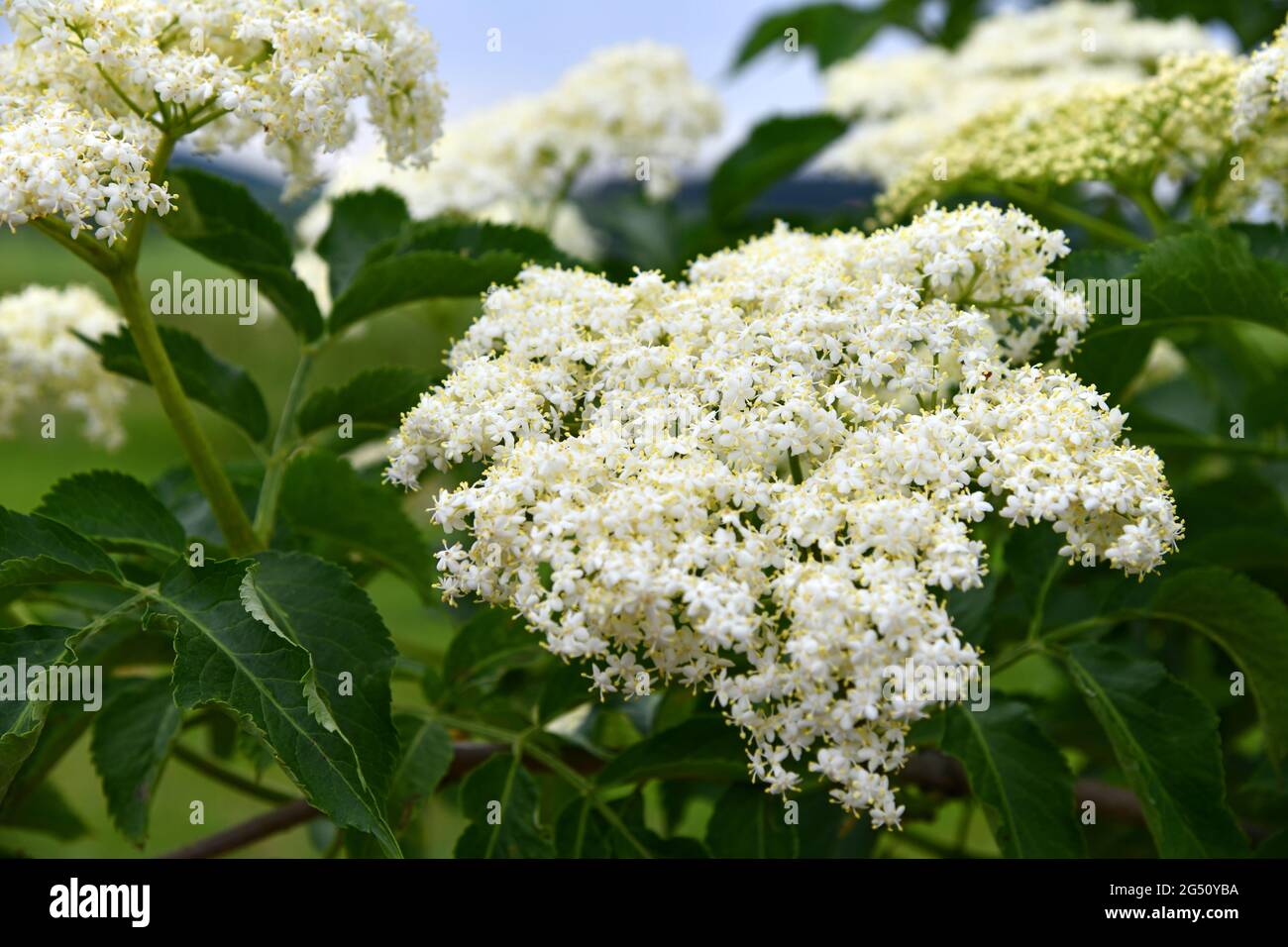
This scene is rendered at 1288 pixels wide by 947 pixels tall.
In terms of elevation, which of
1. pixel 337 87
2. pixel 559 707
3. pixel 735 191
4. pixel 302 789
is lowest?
pixel 302 789

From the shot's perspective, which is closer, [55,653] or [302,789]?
[302,789]

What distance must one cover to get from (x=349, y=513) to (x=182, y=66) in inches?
27.7

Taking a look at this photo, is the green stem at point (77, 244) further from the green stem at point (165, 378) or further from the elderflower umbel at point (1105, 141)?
the elderflower umbel at point (1105, 141)

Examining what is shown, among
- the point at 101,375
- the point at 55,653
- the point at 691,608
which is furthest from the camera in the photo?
the point at 101,375

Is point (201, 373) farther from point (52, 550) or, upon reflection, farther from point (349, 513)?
point (52, 550)

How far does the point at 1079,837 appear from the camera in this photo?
5.18ft

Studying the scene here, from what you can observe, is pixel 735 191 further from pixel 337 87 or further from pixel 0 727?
pixel 0 727

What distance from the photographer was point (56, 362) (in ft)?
8.96

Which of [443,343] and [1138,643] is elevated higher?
[443,343]

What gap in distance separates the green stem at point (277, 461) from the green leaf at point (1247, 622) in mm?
1376

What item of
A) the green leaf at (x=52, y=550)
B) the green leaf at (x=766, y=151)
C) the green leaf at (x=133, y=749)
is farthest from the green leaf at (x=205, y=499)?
the green leaf at (x=766, y=151)

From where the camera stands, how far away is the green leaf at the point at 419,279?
6.02ft

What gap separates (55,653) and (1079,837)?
4.33 ft
